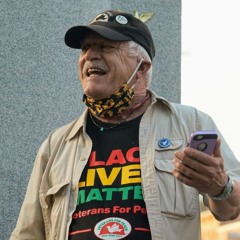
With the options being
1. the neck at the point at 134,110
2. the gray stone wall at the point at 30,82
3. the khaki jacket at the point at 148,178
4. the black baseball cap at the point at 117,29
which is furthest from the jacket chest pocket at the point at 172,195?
the gray stone wall at the point at 30,82

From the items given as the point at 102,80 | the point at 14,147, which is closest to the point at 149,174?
the point at 102,80

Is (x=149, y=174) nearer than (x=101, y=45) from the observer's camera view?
Yes

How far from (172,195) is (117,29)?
0.92 meters

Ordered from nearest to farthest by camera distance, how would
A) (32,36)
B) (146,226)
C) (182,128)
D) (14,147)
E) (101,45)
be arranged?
(146,226)
(182,128)
(101,45)
(14,147)
(32,36)

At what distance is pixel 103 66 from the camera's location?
9.28 feet

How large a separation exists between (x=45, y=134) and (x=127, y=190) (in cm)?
148

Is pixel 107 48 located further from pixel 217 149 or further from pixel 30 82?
pixel 30 82

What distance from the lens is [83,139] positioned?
2.80m

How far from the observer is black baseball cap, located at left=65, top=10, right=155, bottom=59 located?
2.84 m

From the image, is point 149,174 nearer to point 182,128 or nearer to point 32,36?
point 182,128

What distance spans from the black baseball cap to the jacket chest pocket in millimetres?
676

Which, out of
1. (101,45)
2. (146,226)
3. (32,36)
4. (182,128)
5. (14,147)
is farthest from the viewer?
(32,36)

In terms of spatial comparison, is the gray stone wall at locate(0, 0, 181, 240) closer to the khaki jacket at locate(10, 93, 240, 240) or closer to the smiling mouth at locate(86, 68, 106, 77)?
the khaki jacket at locate(10, 93, 240, 240)

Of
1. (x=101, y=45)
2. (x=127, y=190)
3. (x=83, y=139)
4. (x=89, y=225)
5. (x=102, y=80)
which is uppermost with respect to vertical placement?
(x=101, y=45)
